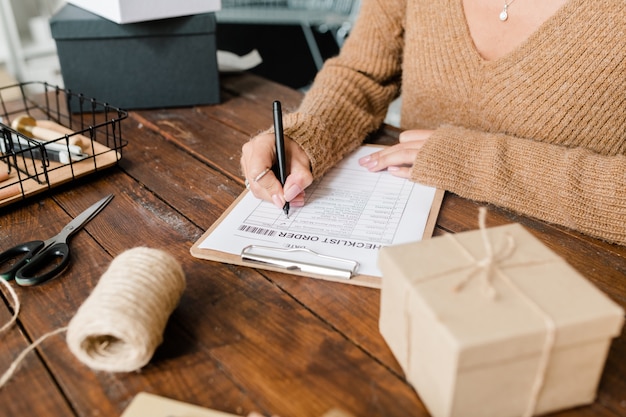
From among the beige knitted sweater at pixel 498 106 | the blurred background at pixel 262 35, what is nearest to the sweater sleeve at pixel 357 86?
the beige knitted sweater at pixel 498 106

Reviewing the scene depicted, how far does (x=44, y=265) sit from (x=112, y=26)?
1.93 ft

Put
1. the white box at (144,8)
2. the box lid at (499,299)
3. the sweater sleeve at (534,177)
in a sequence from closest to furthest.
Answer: the box lid at (499,299), the sweater sleeve at (534,177), the white box at (144,8)

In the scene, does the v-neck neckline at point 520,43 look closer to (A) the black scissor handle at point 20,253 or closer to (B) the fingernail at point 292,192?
(B) the fingernail at point 292,192

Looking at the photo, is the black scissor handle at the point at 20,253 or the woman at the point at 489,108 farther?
A: the woman at the point at 489,108

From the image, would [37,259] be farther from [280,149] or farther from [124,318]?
[280,149]

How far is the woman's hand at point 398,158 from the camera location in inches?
33.2

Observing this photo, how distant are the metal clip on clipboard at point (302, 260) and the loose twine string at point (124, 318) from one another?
0.13 m

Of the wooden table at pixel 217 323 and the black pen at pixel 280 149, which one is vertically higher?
the black pen at pixel 280 149

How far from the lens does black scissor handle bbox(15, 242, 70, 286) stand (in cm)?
61

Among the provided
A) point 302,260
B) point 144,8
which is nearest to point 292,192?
point 302,260

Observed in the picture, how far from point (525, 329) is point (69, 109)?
974mm

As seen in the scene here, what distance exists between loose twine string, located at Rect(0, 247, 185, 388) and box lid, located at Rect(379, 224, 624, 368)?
21 centimetres

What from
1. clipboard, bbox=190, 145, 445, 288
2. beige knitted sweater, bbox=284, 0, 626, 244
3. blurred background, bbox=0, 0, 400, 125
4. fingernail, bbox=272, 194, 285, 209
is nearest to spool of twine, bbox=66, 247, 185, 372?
clipboard, bbox=190, 145, 445, 288

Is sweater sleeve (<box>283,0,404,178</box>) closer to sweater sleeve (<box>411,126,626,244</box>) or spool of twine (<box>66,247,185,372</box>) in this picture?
sweater sleeve (<box>411,126,626,244</box>)
